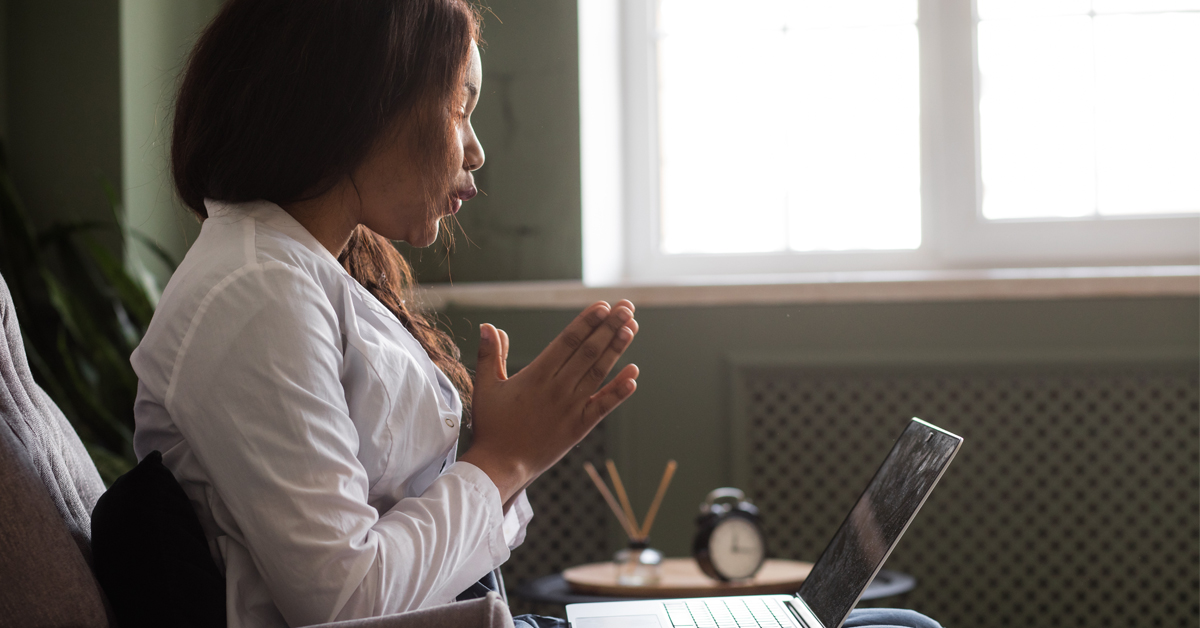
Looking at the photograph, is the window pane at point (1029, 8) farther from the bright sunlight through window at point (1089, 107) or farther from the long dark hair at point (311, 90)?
the long dark hair at point (311, 90)

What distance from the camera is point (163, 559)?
0.71 meters

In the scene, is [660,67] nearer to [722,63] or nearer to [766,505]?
[722,63]

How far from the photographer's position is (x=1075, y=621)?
215 cm

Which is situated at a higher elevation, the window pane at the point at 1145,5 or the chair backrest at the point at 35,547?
the window pane at the point at 1145,5

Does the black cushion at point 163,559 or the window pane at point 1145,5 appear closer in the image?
the black cushion at point 163,559

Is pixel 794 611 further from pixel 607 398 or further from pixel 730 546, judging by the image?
pixel 730 546

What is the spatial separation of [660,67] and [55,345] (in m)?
1.65

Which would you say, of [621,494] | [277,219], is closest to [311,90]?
[277,219]

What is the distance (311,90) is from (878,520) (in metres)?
0.63

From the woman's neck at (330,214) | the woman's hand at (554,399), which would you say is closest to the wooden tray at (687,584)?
the woman's hand at (554,399)

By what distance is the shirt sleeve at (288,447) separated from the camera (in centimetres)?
67

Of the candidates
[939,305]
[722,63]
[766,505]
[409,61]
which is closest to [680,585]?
[766,505]

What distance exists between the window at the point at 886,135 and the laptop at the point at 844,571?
144 cm

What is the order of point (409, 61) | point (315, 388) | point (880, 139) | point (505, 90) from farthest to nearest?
point (880, 139)
point (505, 90)
point (409, 61)
point (315, 388)
